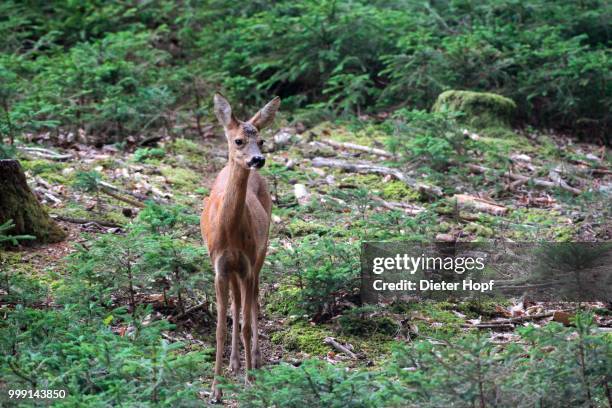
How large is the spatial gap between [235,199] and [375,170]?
541 cm

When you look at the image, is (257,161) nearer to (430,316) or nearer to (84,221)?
(430,316)

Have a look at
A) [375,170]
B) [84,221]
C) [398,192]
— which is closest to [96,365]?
[84,221]

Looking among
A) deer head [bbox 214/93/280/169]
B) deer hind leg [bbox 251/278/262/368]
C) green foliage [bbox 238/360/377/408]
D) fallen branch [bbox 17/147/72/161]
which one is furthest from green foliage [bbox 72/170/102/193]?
green foliage [bbox 238/360/377/408]

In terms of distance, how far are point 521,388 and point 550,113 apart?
401 inches

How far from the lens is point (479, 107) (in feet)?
45.3

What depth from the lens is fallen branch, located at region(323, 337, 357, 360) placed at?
7.42 metres

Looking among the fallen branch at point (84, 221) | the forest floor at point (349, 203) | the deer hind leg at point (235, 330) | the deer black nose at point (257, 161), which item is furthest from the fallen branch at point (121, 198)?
the deer black nose at point (257, 161)

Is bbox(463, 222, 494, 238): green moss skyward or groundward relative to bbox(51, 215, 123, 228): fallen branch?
A: groundward

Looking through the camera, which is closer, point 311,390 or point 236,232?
point 311,390

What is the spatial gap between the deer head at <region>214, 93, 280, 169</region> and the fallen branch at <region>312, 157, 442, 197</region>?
4333 millimetres

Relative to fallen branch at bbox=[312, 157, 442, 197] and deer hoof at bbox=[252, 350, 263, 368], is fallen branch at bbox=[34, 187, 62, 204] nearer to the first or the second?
fallen branch at bbox=[312, 157, 442, 197]

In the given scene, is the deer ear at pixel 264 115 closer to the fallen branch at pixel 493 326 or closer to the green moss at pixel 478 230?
the fallen branch at pixel 493 326

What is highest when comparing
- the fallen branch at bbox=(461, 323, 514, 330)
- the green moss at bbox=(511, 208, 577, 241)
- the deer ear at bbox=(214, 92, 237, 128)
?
the deer ear at bbox=(214, 92, 237, 128)

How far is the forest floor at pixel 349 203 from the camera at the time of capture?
7.95m
